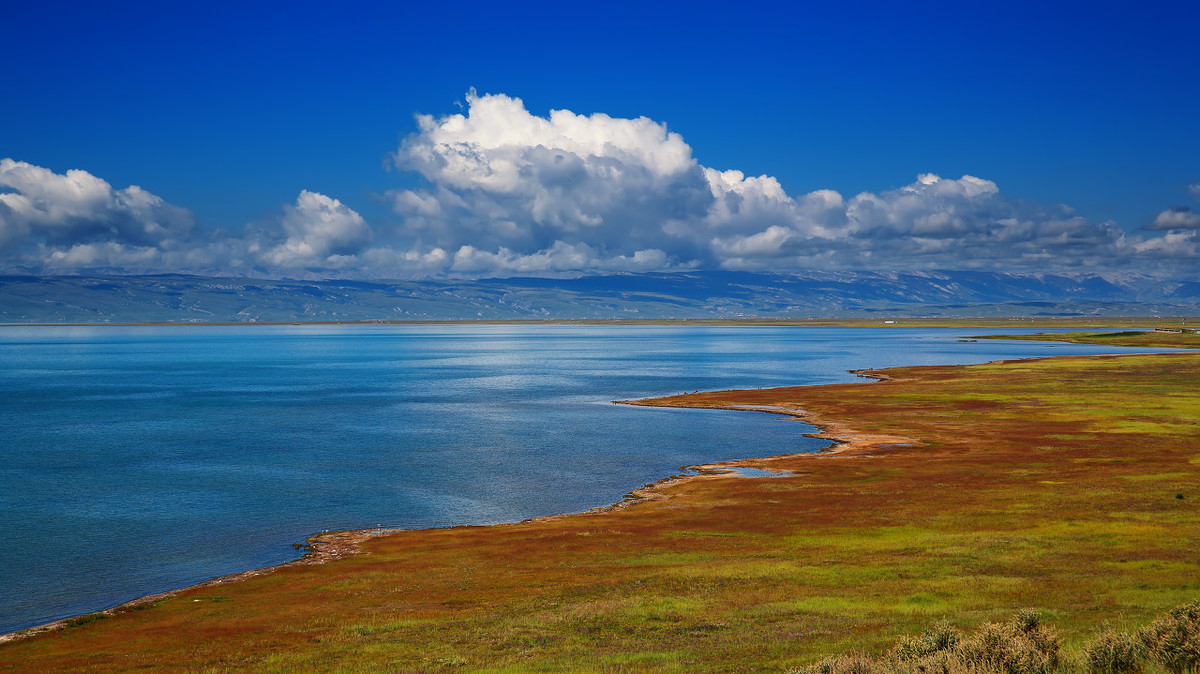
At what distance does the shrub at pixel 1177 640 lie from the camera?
57.2ft

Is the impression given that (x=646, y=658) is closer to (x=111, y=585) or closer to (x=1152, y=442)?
(x=111, y=585)

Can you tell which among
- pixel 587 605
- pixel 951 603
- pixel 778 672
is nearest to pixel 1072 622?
pixel 951 603

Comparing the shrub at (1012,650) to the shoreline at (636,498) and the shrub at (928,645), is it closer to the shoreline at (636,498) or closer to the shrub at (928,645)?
the shrub at (928,645)

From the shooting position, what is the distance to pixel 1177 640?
59.6 feet

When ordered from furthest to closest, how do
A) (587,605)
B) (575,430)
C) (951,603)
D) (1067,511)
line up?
(575,430) → (1067,511) → (587,605) → (951,603)

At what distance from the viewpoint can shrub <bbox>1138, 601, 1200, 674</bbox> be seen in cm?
1744

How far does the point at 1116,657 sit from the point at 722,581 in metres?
15.4

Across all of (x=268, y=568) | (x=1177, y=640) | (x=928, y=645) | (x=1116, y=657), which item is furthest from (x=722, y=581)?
(x=268, y=568)

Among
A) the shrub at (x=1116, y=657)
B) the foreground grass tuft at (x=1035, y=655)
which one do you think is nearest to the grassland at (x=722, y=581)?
the foreground grass tuft at (x=1035, y=655)

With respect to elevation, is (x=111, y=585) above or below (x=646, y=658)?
below

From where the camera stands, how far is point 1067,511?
43.1 meters

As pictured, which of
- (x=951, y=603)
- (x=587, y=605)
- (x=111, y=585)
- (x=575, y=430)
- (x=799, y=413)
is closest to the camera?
(x=951, y=603)

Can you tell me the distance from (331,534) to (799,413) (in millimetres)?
67432

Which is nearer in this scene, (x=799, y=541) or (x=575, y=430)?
(x=799, y=541)
